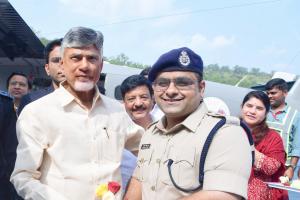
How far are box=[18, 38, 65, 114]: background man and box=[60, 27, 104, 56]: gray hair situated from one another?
3.09 ft

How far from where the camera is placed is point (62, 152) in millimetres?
2283

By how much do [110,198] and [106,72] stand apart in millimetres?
6216

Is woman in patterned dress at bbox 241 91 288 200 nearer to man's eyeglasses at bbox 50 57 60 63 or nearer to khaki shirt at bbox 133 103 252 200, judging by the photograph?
khaki shirt at bbox 133 103 252 200

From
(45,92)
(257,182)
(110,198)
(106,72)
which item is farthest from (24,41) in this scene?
(110,198)

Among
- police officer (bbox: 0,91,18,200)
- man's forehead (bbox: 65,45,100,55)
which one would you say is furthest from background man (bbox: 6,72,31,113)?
man's forehead (bbox: 65,45,100,55)

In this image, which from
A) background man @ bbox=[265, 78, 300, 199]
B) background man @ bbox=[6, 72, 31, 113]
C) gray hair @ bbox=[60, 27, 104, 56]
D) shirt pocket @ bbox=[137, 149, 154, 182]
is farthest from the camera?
background man @ bbox=[6, 72, 31, 113]

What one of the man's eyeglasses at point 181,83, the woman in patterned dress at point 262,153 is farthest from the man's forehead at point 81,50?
the woman in patterned dress at point 262,153

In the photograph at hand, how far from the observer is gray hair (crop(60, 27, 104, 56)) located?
2.35 m

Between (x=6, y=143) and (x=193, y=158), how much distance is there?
2003 mm

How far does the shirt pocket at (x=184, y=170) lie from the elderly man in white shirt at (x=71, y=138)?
0.51 meters

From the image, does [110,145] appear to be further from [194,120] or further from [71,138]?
[194,120]

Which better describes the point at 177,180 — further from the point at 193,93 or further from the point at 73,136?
the point at 73,136

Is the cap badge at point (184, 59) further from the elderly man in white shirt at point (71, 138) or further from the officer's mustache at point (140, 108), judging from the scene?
the officer's mustache at point (140, 108)

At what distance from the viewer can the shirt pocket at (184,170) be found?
1.88 meters
